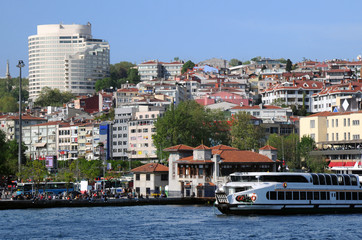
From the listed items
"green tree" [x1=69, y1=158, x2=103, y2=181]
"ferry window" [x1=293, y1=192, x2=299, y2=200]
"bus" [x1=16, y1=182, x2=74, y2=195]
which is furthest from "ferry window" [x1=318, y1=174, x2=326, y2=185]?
"green tree" [x1=69, y1=158, x2=103, y2=181]

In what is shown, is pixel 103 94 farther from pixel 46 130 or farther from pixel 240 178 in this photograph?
pixel 240 178

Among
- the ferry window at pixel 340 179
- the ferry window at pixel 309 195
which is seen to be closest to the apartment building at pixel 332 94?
the ferry window at pixel 340 179

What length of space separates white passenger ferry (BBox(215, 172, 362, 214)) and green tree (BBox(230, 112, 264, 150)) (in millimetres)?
45710

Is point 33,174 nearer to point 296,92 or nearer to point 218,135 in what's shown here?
point 218,135

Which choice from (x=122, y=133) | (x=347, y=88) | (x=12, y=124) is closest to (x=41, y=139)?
(x=12, y=124)

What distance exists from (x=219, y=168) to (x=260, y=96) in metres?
103

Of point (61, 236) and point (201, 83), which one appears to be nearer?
point (61, 236)

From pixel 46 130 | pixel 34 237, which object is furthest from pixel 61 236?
pixel 46 130

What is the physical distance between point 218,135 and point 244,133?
3740 mm

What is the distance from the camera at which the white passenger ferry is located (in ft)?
176

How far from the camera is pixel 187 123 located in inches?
4016

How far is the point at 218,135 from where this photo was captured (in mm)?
108062

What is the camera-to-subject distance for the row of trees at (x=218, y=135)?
9456cm

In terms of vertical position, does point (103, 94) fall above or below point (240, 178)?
above
